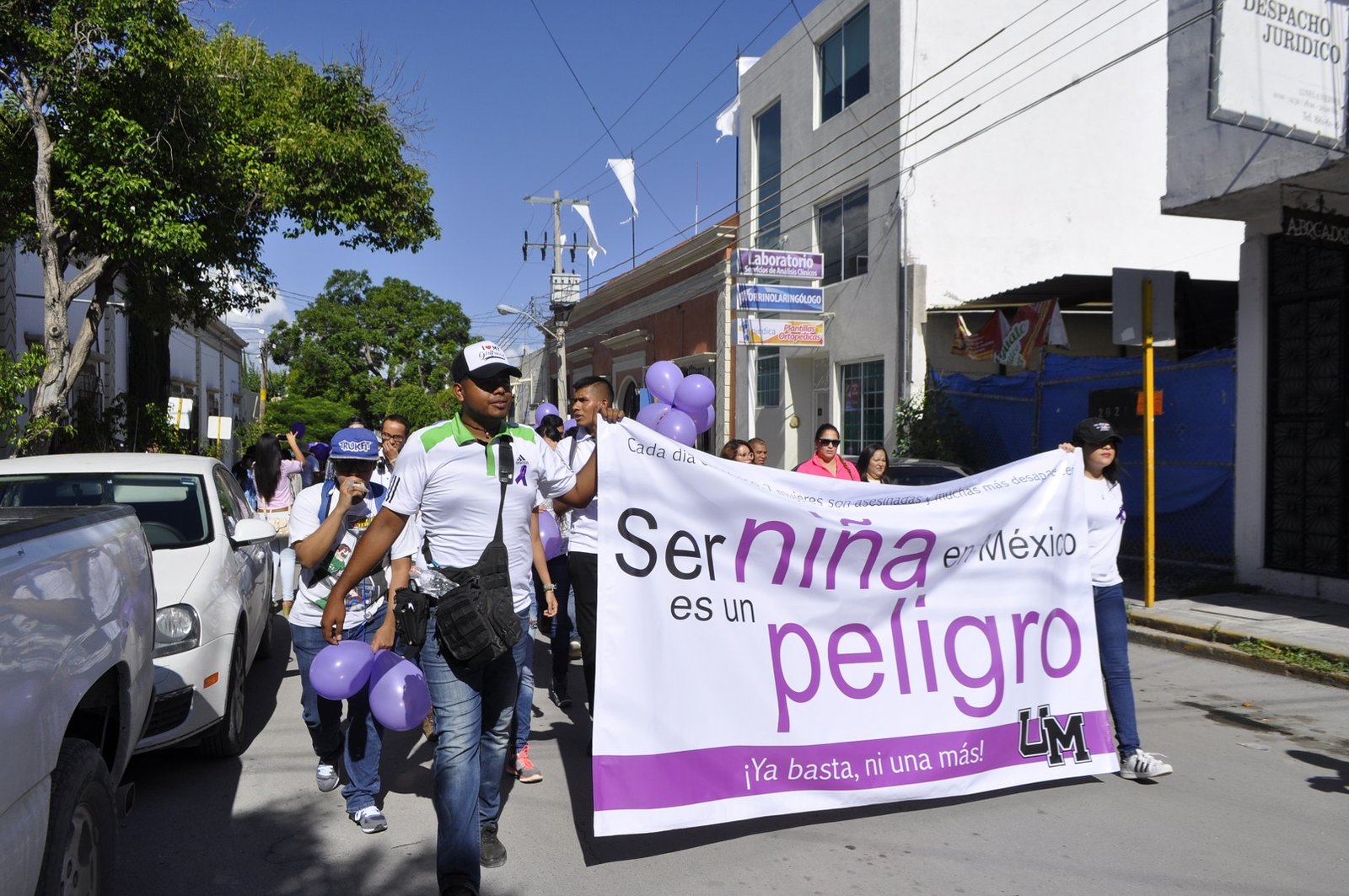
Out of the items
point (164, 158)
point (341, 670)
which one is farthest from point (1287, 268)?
point (164, 158)

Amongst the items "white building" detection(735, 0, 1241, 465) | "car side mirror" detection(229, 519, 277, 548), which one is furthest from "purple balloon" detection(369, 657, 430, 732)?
"white building" detection(735, 0, 1241, 465)

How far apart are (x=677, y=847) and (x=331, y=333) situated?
5179 centimetres

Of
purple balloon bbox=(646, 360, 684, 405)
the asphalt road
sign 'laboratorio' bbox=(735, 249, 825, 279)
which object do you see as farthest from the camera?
sign 'laboratorio' bbox=(735, 249, 825, 279)

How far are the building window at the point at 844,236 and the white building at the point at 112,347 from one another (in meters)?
11.1

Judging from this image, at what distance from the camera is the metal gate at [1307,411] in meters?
9.85

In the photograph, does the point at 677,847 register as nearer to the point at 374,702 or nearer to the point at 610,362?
the point at 374,702

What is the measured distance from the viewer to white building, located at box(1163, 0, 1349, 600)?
28.2 ft

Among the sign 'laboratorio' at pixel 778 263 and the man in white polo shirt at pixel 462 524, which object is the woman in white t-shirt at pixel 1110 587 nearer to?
the man in white polo shirt at pixel 462 524

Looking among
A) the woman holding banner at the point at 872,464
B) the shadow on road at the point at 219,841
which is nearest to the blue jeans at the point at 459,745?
the shadow on road at the point at 219,841

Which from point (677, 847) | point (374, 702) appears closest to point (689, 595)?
point (677, 847)

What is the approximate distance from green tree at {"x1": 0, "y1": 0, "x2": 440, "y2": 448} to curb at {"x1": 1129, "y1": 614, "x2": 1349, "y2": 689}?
421 inches

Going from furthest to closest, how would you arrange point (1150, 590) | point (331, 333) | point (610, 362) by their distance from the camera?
point (331, 333) < point (610, 362) < point (1150, 590)

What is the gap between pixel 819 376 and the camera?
67.9 feet

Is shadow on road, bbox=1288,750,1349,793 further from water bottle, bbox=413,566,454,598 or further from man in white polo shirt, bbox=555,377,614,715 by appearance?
water bottle, bbox=413,566,454,598
